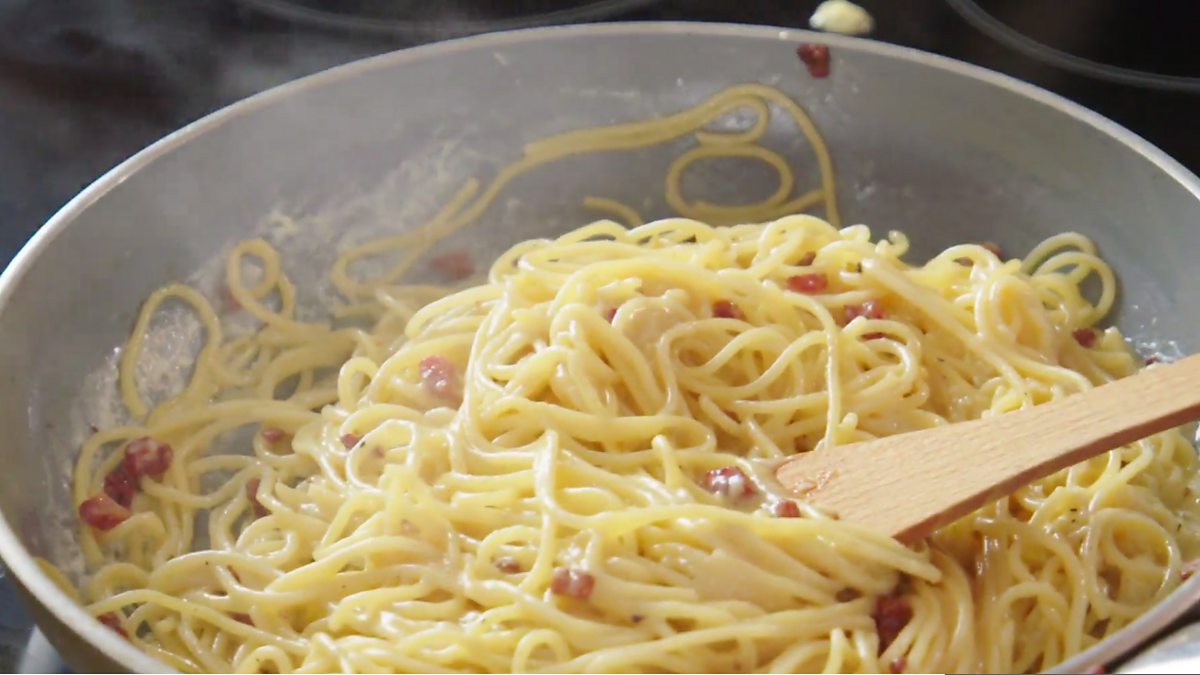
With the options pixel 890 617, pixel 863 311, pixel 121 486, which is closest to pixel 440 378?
pixel 121 486

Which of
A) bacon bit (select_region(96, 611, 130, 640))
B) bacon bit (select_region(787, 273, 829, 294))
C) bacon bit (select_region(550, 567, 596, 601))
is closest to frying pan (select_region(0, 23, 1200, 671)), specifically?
bacon bit (select_region(96, 611, 130, 640))

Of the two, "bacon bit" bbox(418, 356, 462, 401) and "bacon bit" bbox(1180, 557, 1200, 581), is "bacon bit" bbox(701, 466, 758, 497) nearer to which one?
"bacon bit" bbox(418, 356, 462, 401)

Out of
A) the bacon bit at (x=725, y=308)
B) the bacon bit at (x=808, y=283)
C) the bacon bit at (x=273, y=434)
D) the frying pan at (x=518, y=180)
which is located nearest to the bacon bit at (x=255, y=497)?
the bacon bit at (x=273, y=434)

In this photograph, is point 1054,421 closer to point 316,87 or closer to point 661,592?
point 661,592

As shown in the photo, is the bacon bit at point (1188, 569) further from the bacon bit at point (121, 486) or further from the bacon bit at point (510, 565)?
the bacon bit at point (121, 486)

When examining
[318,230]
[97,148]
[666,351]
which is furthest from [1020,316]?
[97,148]

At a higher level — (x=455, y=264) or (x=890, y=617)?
(x=455, y=264)

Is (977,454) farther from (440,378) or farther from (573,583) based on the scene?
(440,378)
